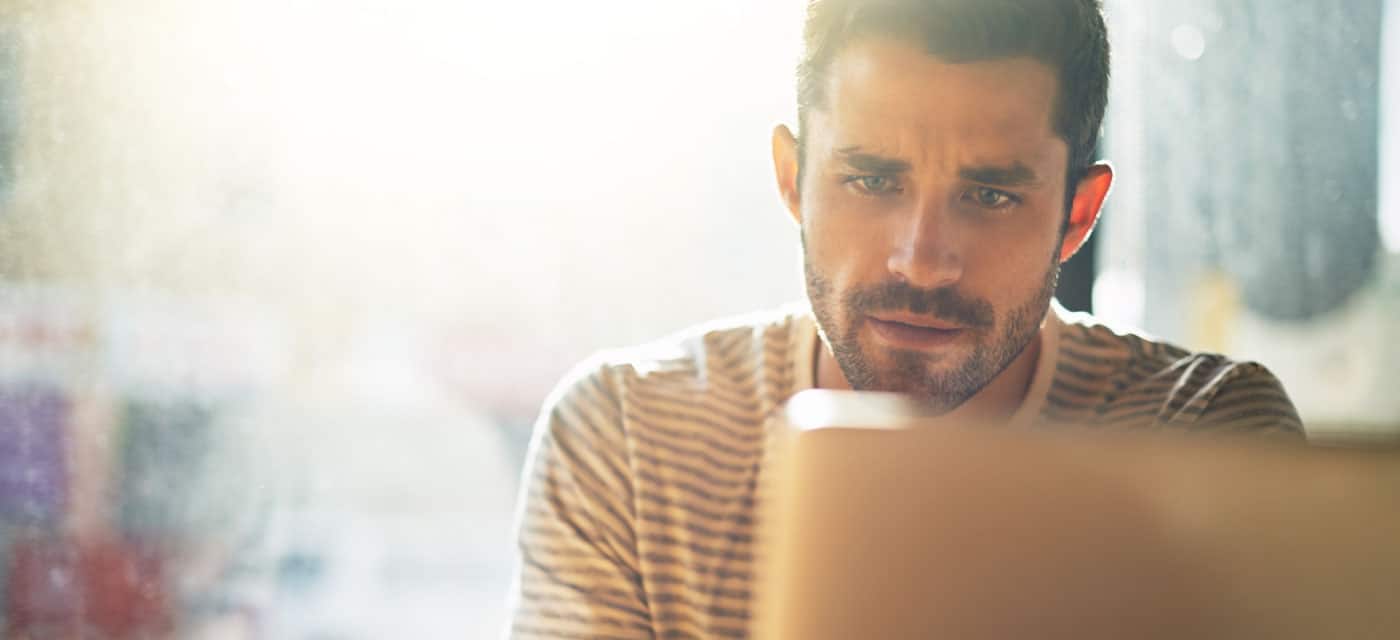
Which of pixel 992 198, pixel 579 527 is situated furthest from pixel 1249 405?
pixel 579 527

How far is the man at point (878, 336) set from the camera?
3.28 feet

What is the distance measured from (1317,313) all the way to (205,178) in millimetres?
1591

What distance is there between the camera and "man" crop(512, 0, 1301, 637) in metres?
1.00

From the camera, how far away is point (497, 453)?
4.61 feet

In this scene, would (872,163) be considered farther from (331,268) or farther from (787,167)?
(331,268)

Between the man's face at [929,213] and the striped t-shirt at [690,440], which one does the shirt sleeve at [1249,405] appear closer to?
the striped t-shirt at [690,440]

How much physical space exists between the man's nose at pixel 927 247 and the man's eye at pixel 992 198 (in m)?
0.03

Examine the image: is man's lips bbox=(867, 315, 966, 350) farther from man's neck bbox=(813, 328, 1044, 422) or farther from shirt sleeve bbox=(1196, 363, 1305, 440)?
shirt sleeve bbox=(1196, 363, 1305, 440)

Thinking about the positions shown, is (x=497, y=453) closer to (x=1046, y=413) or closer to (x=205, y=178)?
(x=205, y=178)

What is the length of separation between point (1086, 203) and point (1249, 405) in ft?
0.84

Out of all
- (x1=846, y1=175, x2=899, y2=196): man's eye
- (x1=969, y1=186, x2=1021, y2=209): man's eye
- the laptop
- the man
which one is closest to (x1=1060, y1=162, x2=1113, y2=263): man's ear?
the man

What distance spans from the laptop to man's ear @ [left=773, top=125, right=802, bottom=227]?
75cm

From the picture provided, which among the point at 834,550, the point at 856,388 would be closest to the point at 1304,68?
the point at 856,388

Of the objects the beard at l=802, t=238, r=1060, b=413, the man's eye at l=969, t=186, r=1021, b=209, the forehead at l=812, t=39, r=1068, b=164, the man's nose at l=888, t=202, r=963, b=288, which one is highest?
the forehead at l=812, t=39, r=1068, b=164
